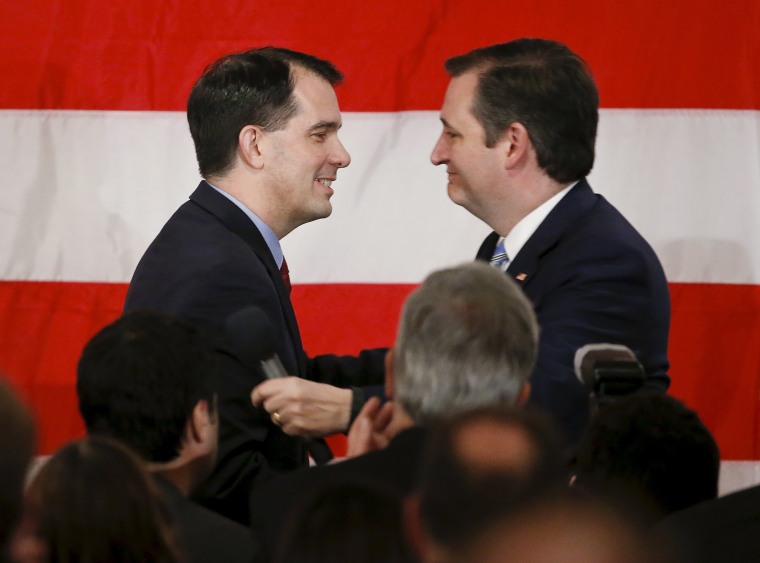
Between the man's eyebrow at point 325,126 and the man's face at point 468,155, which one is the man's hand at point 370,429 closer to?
the man's face at point 468,155

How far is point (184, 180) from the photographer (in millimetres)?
3119

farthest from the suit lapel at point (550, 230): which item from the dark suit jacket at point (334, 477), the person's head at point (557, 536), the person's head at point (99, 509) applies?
the person's head at point (557, 536)

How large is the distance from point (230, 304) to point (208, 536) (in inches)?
30.7

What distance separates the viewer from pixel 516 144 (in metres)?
2.50

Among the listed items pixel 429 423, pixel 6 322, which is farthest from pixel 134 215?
pixel 429 423

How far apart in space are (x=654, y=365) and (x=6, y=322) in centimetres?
158

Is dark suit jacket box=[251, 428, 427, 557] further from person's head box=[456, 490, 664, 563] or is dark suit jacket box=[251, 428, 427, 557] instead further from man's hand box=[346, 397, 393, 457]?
person's head box=[456, 490, 664, 563]

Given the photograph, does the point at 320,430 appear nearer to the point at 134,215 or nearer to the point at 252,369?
the point at 252,369

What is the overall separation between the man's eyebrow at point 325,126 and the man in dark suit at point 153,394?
3.14 ft

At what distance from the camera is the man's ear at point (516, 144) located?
249 centimetres

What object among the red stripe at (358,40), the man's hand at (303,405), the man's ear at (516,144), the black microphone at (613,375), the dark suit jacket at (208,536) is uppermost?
the red stripe at (358,40)

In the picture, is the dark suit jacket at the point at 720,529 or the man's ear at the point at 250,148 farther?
the man's ear at the point at 250,148

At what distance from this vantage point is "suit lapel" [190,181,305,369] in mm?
2441

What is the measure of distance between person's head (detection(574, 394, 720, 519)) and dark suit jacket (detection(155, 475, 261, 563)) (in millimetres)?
417
